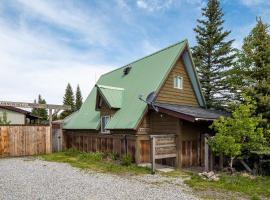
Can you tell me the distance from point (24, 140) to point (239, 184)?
16.1 meters

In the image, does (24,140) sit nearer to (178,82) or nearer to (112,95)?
(112,95)

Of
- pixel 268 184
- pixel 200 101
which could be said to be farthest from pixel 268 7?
pixel 268 184

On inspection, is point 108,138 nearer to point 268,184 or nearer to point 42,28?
point 42,28

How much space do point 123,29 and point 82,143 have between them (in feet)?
30.6

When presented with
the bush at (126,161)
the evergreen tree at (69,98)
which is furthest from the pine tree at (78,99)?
the bush at (126,161)

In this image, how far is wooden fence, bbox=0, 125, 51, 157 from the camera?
781 inches

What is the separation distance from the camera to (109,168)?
14.0 m

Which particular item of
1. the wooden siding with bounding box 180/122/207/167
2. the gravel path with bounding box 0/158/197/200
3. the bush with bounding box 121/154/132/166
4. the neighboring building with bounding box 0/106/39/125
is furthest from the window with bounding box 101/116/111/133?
the neighboring building with bounding box 0/106/39/125

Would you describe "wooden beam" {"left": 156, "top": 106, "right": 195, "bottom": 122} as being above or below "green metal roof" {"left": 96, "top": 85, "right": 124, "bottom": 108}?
below

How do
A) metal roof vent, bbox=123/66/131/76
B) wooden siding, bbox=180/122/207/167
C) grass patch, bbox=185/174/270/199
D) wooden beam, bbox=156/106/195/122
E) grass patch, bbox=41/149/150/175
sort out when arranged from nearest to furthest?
grass patch, bbox=185/174/270/199 → wooden beam, bbox=156/106/195/122 → grass patch, bbox=41/149/150/175 → wooden siding, bbox=180/122/207/167 → metal roof vent, bbox=123/66/131/76

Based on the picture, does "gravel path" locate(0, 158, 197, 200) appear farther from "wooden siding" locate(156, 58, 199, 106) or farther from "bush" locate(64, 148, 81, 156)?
"bush" locate(64, 148, 81, 156)

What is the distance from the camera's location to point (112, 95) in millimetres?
18656

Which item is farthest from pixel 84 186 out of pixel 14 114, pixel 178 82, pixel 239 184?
pixel 14 114

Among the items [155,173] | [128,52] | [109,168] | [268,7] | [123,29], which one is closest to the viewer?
[155,173]
